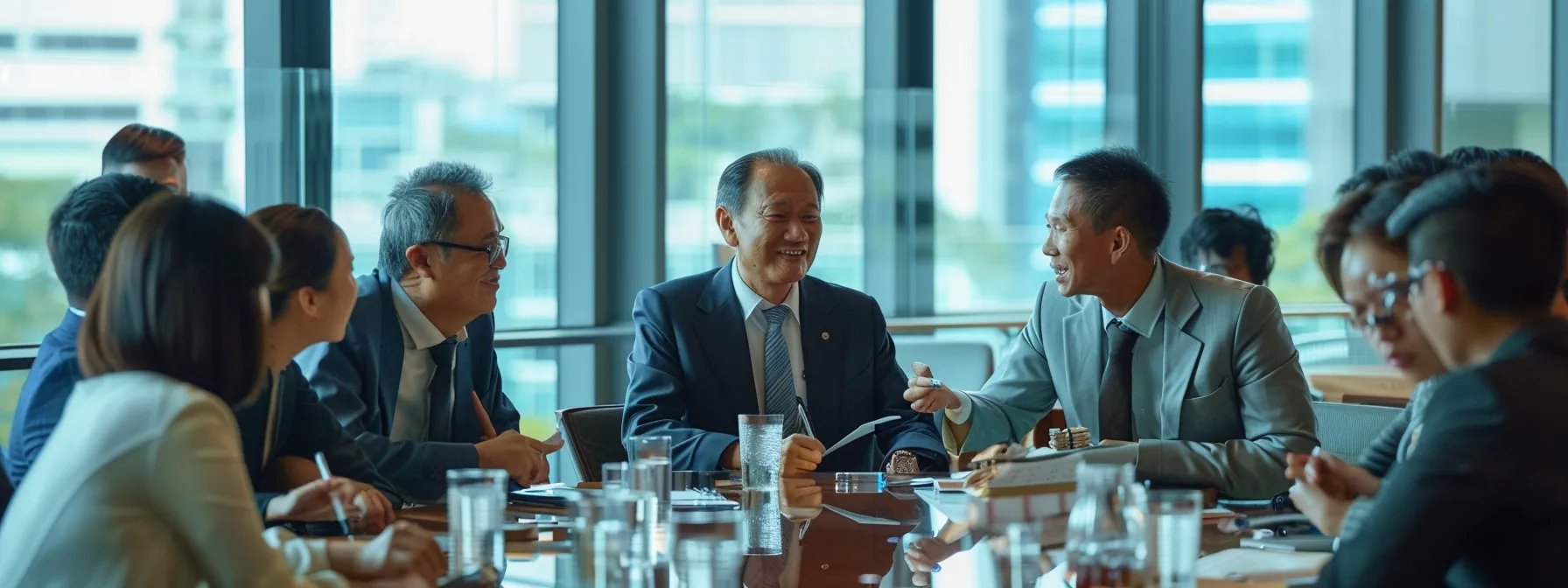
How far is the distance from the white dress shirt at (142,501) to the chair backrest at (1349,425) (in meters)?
2.19

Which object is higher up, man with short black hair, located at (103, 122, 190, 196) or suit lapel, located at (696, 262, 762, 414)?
man with short black hair, located at (103, 122, 190, 196)

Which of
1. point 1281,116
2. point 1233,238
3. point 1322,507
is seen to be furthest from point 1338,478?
point 1281,116

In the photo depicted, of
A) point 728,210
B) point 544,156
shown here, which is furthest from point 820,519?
point 544,156

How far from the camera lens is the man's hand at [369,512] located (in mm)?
2096

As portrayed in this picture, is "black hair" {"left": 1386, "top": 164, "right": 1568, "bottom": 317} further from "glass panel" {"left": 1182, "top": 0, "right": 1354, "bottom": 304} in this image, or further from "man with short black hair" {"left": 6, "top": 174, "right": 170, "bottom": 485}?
"glass panel" {"left": 1182, "top": 0, "right": 1354, "bottom": 304}

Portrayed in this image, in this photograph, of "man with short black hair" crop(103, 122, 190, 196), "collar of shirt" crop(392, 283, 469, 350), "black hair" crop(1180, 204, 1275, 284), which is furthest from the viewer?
"black hair" crop(1180, 204, 1275, 284)

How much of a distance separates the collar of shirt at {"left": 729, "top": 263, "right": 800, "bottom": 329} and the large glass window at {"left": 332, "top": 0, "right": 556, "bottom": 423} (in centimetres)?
206

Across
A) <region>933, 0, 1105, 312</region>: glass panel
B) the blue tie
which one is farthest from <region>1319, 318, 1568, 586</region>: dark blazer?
<region>933, 0, 1105, 312</region>: glass panel

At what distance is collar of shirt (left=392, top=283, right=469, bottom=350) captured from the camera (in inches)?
114

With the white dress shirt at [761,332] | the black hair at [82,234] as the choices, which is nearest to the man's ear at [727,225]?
the white dress shirt at [761,332]

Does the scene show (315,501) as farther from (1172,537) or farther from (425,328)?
(1172,537)

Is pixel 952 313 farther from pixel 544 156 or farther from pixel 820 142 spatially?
pixel 544 156

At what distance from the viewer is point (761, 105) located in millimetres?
5895

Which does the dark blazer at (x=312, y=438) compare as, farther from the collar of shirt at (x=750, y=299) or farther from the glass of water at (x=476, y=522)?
the collar of shirt at (x=750, y=299)
